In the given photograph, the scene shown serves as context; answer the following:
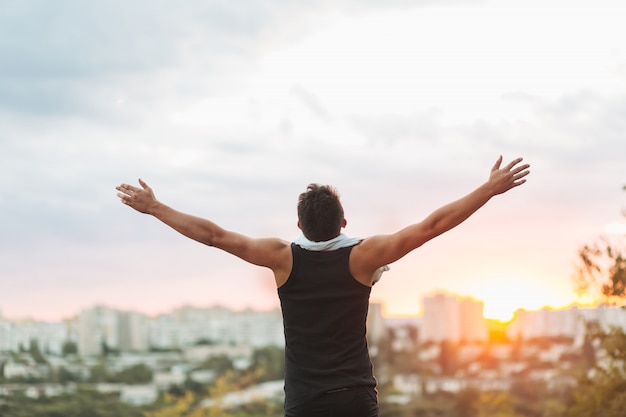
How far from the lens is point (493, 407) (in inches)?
1156

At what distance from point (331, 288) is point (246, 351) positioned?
35626 mm

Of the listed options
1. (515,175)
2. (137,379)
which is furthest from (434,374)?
(515,175)

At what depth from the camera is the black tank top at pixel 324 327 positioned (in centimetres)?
318

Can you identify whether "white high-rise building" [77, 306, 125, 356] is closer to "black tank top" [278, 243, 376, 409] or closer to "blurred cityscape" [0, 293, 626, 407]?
"blurred cityscape" [0, 293, 626, 407]

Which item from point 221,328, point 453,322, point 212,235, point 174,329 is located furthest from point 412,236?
point 221,328

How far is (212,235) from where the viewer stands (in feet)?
11.1

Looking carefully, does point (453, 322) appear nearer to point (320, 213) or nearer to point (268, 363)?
point (268, 363)

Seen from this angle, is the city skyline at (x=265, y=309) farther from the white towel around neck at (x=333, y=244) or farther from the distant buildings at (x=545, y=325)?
the white towel around neck at (x=333, y=244)

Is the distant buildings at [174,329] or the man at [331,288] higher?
the distant buildings at [174,329]

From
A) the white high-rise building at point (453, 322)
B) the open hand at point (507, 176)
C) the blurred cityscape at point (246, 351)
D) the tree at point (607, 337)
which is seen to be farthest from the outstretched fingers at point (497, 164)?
the white high-rise building at point (453, 322)

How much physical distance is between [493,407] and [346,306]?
89.8 feet

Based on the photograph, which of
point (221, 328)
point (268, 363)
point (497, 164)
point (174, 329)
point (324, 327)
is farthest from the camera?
point (221, 328)

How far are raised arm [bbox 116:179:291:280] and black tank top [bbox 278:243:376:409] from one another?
75 millimetres

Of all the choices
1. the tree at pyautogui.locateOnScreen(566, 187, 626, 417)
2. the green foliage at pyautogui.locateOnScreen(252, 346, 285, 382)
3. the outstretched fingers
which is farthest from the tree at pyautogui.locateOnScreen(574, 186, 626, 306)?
the green foliage at pyautogui.locateOnScreen(252, 346, 285, 382)
